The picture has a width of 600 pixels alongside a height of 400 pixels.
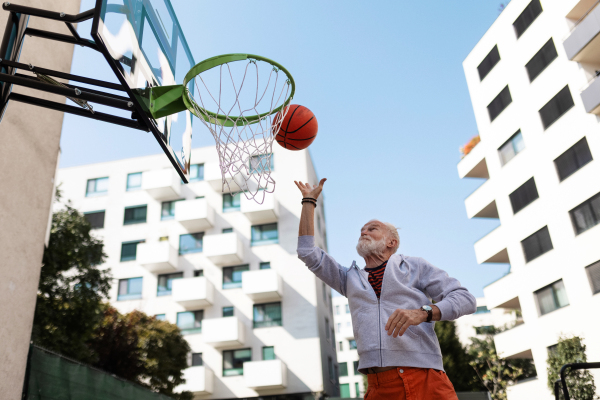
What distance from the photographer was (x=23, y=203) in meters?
6.48

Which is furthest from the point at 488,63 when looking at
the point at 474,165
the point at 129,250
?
the point at 129,250

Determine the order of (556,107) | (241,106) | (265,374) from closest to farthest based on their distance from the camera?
(241,106) < (556,107) < (265,374)

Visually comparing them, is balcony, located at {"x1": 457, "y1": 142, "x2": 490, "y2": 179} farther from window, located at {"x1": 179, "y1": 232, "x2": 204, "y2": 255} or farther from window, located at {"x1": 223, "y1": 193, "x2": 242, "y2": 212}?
window, located at {"x1": 179, "y1": 232, "x2": 204, "y2": 255}

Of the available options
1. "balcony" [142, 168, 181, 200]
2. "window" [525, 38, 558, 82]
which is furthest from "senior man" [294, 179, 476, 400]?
"balcony" [142, 168, 181, 200]

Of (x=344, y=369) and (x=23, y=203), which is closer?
(x=23, y=203)

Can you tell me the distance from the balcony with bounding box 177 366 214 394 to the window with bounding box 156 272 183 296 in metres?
4.71

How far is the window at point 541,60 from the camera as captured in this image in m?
20.8

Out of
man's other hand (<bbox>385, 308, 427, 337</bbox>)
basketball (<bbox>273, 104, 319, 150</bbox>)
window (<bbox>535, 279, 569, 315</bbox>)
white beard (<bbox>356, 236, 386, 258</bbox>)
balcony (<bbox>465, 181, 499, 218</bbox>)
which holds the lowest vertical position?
man's other hand (<bbox>385, 308, 427, 337</bbox>)

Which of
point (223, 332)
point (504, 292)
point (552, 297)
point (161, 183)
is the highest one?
point (161, 183)

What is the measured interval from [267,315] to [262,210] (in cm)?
537

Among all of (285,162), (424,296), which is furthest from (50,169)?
(285,162)

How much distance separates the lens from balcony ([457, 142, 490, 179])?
25.1m

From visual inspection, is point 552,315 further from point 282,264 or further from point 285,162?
point 285,162

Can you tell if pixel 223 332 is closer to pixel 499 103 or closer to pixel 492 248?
pixel 492 248
